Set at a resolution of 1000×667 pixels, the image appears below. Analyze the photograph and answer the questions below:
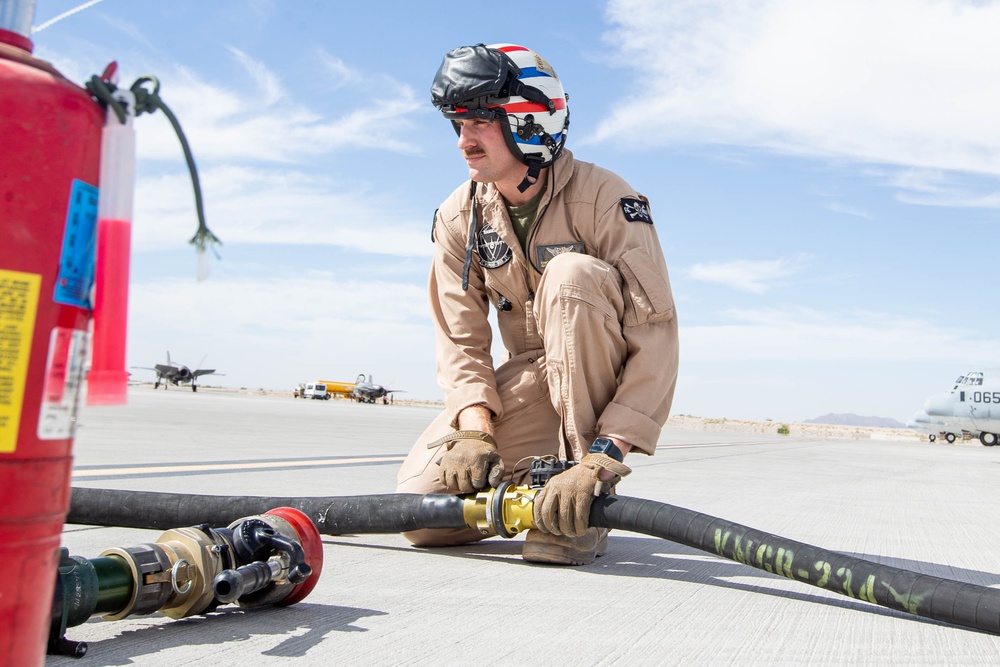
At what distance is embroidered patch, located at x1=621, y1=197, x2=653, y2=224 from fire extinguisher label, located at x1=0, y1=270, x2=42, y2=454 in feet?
7.33

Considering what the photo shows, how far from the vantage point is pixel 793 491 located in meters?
5.29

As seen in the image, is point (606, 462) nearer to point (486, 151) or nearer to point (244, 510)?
point (244, 510)

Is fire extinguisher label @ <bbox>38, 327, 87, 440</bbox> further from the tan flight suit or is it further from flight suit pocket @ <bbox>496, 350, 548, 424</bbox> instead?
flight suit pocket @ <bbox>496, 350, 548, 424</bbox>

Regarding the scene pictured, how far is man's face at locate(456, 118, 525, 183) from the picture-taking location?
2836 millimetres

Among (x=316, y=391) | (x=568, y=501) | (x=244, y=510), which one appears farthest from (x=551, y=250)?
(x=316, y=391)

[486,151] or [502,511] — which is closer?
[502,511]

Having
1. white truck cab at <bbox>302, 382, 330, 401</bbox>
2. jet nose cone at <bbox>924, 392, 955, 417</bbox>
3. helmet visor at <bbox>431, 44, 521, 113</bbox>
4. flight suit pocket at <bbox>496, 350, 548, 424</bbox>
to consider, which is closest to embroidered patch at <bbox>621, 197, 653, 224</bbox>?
helmet visor at <bbox>431, 44, 521, 113</bbox>

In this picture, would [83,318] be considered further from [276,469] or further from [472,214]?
[276,469]

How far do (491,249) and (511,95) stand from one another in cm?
56

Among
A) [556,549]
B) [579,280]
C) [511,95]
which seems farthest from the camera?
[511,95]

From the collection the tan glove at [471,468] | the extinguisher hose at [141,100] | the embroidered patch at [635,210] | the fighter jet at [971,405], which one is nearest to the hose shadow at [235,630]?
the tan glove at [471,468]

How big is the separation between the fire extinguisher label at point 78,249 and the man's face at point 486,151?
205cm

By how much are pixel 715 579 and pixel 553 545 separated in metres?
0.47

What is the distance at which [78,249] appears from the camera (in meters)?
0.86
